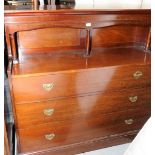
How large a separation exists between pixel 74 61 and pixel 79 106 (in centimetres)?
34

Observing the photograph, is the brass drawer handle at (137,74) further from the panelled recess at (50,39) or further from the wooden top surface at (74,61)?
the panelled recess at (50,39)

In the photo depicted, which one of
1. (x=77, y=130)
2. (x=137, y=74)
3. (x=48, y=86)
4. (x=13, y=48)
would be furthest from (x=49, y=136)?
(x=137, y=74)

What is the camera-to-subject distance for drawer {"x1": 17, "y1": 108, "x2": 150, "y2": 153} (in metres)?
1.58

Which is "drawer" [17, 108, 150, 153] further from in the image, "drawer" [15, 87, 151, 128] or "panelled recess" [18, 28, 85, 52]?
"panelled recess" [18, 28, 85, 52]

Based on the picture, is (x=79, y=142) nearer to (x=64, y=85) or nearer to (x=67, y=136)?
(x=67, y=136)

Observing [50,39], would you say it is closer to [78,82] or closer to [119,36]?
[78,82]

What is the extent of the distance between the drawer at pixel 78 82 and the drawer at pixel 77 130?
0.83 feet

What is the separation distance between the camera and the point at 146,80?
66.1 inches

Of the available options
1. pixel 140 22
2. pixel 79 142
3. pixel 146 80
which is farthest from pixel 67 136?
pixel 140 22

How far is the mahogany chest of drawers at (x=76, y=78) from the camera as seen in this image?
55.6 inches

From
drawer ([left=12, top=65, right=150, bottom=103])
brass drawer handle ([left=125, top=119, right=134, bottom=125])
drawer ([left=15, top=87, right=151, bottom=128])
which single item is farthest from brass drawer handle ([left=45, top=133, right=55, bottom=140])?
brass drawer handle ([left=125, top=119, right=134, bottom=125])

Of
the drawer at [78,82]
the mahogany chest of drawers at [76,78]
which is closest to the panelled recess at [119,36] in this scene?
the mahogany chest of drawers at [76,78]

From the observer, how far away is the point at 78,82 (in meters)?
1.49

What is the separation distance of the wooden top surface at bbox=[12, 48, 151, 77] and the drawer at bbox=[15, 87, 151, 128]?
232 millimetres
